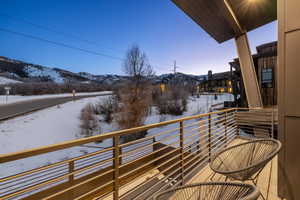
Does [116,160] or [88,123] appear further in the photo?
[88,123]

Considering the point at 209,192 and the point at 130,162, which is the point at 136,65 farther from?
the point at 209,192

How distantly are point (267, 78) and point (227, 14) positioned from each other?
18.0 feet

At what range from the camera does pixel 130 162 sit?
5.27 feet

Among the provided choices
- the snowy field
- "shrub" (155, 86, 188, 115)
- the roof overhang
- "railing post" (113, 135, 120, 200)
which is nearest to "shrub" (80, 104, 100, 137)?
the snowy field

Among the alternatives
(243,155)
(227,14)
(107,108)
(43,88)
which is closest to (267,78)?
(227,14)

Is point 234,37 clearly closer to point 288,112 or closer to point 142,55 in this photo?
point 288,112

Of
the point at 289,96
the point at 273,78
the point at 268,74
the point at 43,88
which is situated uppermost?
the point at 43,88

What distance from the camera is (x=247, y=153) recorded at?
1.61 m

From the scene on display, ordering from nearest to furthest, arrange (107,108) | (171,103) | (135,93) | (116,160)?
(116,160) → (135,93) → (107,108) → (171,103)

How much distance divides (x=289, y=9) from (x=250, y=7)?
2.57 meters

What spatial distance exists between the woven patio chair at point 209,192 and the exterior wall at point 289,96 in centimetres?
120

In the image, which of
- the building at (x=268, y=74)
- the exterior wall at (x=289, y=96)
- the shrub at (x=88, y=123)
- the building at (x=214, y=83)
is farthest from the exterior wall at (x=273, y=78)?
the building at (x=214, y=83)

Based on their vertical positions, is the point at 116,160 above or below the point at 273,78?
below

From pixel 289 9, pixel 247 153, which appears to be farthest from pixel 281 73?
pixel 247 153
